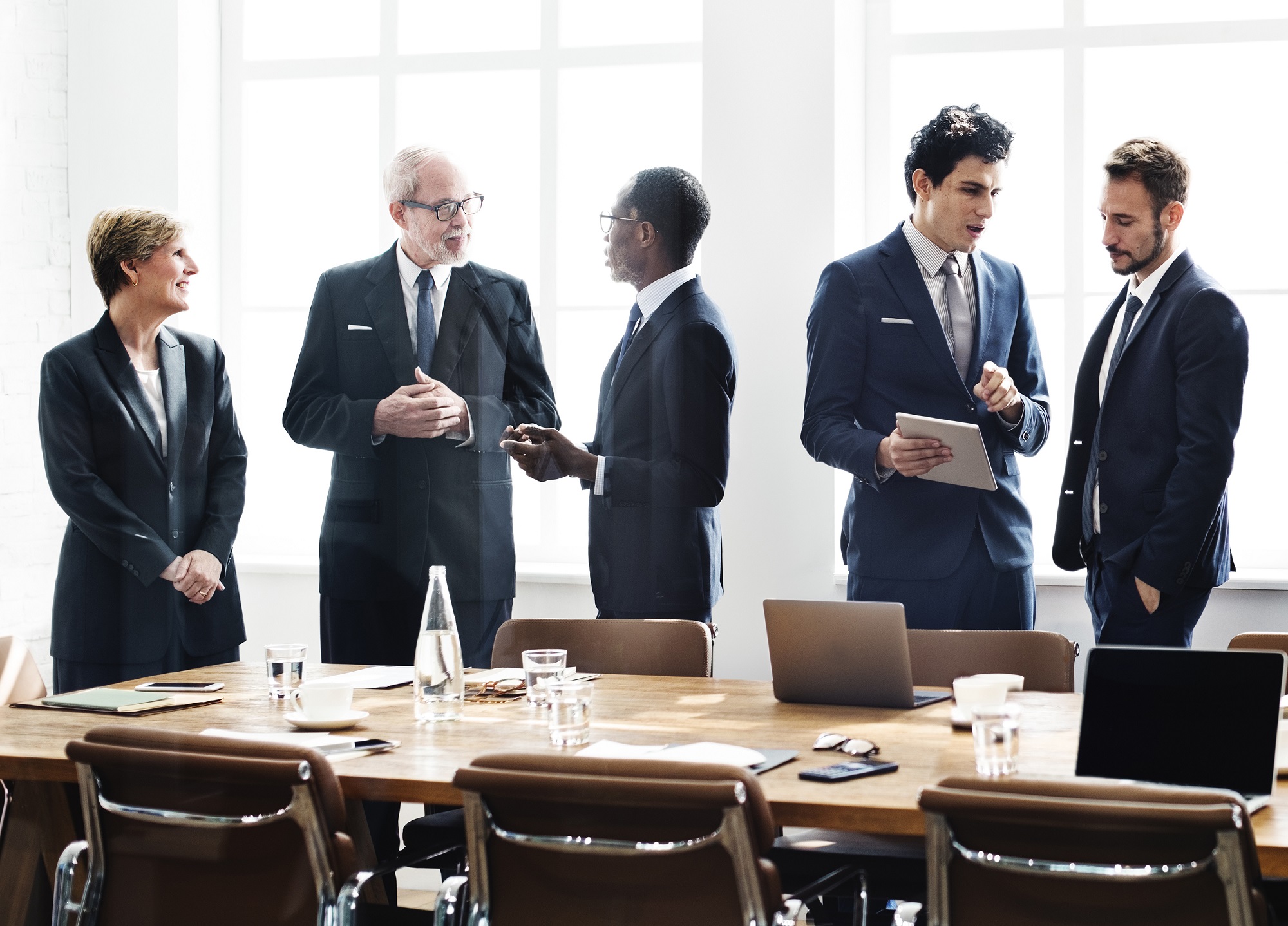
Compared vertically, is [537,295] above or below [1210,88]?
below

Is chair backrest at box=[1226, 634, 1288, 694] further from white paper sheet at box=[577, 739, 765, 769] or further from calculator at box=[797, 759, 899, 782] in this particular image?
white paper sheet at box=[577, 739, 765, 769]

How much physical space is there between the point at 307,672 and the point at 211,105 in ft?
5.21

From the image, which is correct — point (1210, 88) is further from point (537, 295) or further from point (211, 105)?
point (211, 105)

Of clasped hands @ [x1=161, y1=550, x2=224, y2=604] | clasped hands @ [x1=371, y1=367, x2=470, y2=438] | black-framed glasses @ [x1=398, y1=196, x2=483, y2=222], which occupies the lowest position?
clasped hands @ [x1=161, y1=550, x2=224, y2=604]

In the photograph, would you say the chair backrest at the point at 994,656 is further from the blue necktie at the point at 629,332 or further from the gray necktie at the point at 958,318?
the blue necktie at the point at 629,332

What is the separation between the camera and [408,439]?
384 cm

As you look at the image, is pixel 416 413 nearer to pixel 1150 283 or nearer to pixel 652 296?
pixel 652 296

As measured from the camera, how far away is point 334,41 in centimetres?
399

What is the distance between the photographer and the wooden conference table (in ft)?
6.07

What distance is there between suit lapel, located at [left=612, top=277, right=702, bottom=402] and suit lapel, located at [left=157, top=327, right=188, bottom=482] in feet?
4.32

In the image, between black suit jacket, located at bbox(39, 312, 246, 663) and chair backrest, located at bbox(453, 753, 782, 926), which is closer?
chair backrest, located at bbox(453, 753, 782, 926)

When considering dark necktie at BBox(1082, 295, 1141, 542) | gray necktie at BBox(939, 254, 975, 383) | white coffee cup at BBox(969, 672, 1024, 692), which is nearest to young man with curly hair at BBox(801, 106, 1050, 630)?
gray necktie at BBox(939, 254, 975, 383)

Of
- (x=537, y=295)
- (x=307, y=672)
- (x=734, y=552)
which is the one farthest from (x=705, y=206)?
(x=307, y=672)

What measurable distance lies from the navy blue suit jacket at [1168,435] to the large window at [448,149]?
1.44m
